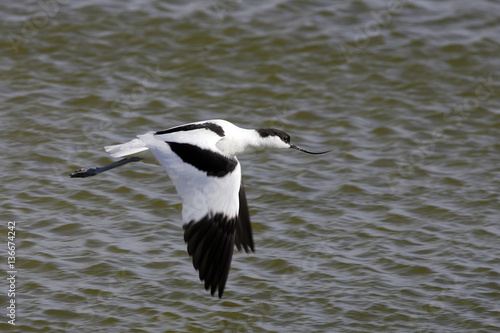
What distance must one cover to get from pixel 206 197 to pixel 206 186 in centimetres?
7

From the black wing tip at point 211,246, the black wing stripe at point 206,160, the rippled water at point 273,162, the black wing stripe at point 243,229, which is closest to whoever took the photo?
the black wing tip at point 211,246

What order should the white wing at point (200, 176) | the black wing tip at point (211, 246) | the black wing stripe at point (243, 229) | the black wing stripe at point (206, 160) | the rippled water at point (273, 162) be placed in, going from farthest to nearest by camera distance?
the black wing stripe at point (243, 229), the rippled water at point (273, 162), the black wing stripe at point (206, 160), the white wing at point (200, 176), the black wing tip at point (211, 246)

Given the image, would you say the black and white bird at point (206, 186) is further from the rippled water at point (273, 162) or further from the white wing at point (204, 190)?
the rippled water at point (273, 162)

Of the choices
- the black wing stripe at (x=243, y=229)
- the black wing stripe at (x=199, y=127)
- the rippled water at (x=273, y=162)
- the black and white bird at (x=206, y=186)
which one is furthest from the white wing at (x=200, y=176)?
the rippled water at (x=273, y=162)

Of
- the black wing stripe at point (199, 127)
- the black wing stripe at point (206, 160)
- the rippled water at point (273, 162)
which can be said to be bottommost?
the rippled water at point (273, 162)

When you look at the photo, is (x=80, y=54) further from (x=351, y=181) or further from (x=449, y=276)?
(x=449, y=276)

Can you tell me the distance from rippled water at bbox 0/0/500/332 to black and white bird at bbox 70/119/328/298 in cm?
60

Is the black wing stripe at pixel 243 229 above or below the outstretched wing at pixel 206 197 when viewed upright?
below

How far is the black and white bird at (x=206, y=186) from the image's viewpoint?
4.45 m

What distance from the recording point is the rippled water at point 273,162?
515 cm

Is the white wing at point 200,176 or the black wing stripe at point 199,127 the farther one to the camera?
the black wing stripe at point 199,127

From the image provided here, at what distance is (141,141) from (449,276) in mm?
2133

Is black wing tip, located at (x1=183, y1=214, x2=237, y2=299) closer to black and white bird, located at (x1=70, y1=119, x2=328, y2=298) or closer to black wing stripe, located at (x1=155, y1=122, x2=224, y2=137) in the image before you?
black and white bird, located at (x1=70, y1=119, x2=328, y2=298)

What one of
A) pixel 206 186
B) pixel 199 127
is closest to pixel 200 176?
pixel 206 186
